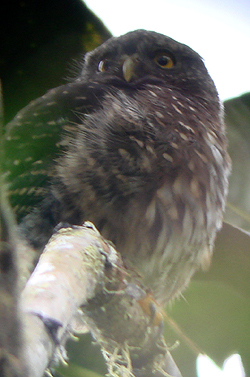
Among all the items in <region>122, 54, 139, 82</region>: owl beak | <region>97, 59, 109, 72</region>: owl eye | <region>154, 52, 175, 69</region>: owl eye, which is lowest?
<region>97, 59, 109, 72</region>: owl eye

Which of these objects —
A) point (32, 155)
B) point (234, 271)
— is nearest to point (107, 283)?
point (32, 155)

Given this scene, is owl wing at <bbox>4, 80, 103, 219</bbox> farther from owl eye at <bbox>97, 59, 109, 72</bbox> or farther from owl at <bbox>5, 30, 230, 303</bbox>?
owl eye at <bbox>97, 59, 109, 72</bbox>

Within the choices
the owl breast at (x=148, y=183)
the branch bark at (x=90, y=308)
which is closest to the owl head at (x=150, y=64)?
the owl breast at (x=148, y=183)

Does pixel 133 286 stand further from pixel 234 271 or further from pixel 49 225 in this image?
pixel 234 271

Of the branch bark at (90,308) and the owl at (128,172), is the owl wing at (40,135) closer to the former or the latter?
the owl at (128,172)

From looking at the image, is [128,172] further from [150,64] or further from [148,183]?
[150,64]

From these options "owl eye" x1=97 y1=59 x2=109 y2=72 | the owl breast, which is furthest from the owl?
Answer: "owl eye" x1=97 y1=59 x2=109 y2=72

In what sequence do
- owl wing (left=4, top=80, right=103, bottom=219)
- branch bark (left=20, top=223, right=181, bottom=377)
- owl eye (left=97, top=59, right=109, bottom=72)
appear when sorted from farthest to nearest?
owl eye (left=97, top=59, right=109, bottom=72), owl wing (left=4, top=80, right=103, bottom=219), branch bark (left=20, top=223, right=181, bottom=377)
